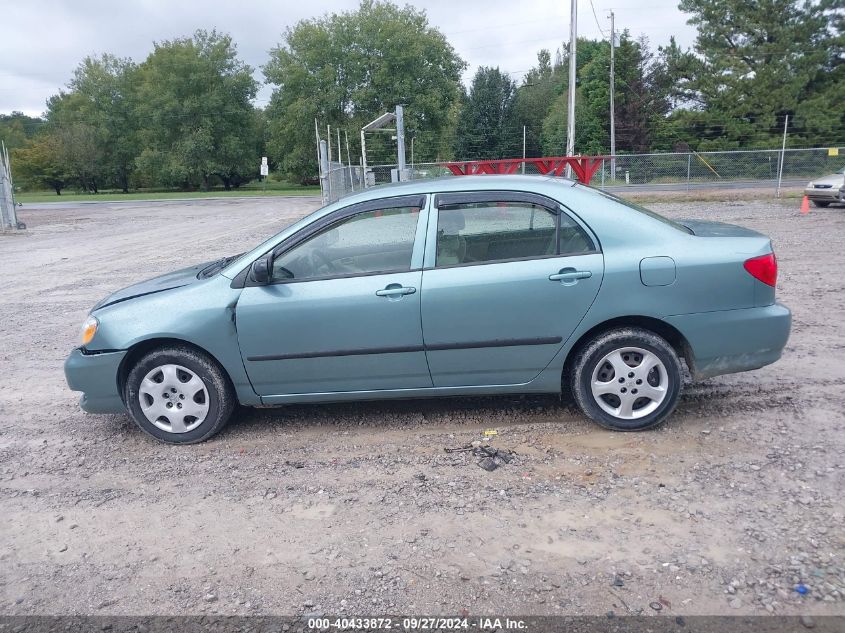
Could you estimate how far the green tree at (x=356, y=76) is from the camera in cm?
5491

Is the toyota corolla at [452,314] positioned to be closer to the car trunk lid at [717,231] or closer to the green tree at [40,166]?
the car trunk lid at [717,231]

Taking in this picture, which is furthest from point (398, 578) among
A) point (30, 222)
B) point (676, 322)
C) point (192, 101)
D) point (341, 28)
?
point (192, 101)

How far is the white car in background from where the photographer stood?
19031mm

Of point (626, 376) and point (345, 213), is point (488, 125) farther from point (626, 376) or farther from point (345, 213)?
point (626, 376)

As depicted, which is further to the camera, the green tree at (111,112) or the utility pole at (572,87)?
the green tree at (111,112)

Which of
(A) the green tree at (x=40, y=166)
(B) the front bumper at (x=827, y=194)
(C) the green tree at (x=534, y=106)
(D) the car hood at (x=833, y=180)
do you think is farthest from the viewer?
(A) the green tree at (x=40, y=166)

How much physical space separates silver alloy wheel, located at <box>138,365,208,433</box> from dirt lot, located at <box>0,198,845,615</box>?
209 mm

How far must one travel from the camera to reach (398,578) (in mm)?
3055

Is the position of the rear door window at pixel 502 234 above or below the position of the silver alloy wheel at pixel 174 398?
above

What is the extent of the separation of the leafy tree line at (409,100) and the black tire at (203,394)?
31.5 meters

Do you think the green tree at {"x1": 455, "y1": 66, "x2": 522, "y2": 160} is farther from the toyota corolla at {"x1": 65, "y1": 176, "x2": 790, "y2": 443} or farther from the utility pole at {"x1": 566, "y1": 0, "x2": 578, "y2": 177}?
the toyota corolla at {"x1": 65, "y1": 176, "x2": 790, "y2": 443}

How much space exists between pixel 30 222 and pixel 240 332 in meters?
28.7

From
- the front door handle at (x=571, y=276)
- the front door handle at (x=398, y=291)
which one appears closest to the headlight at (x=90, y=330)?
the front door handle at (x=398, y=291)

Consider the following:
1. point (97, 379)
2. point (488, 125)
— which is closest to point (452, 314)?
point (97, 379)
